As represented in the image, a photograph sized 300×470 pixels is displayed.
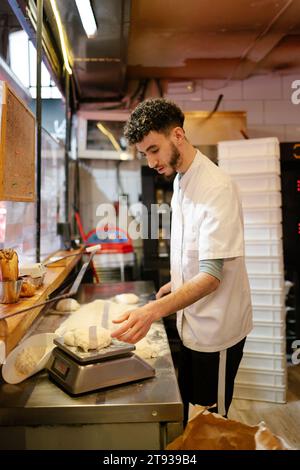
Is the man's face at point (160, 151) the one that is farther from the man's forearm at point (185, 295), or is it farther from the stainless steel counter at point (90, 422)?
the stainless steel counter at point (90, 422)

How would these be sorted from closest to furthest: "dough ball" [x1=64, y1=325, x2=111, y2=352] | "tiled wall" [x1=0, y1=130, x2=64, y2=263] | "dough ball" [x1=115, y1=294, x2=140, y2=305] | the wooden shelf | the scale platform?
the wooden shelf, the scale platform, "dough ball" [x1=64, y1=325, x2=111, y2=352], "tiled wall" [x1=0, y1=130, x2=64, y2=263], "dough ball" [x1=115, y1=294, x2=140, y2=305]

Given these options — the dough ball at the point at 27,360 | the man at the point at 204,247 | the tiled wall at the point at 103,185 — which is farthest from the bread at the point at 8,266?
the tiled wall at the point at 103,185

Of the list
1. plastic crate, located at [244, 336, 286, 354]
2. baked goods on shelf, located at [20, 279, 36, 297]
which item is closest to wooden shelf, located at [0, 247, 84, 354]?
baked goods on shelf, located at [20, 279, 36, 297]

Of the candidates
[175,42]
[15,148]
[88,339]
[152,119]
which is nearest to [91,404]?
[88,339]

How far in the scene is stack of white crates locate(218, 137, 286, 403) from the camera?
2822mm

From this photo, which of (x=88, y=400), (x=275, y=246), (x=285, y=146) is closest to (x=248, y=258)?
(x=275, y=246)

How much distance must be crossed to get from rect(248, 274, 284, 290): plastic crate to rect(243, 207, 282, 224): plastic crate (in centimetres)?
42

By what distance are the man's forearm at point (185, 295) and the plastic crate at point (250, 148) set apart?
185 centimetres

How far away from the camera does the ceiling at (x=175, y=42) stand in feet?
7.88

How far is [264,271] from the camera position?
2867 millimetres

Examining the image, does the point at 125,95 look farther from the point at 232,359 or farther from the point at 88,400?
the point at 88,400

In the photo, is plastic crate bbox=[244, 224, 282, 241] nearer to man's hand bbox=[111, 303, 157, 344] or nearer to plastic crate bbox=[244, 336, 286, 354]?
A: plastic crate bbox=[244, 336, 286, 354]

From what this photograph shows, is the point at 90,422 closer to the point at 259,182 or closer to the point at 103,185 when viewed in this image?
the point at 259,182

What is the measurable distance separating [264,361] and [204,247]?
190 centimetres
